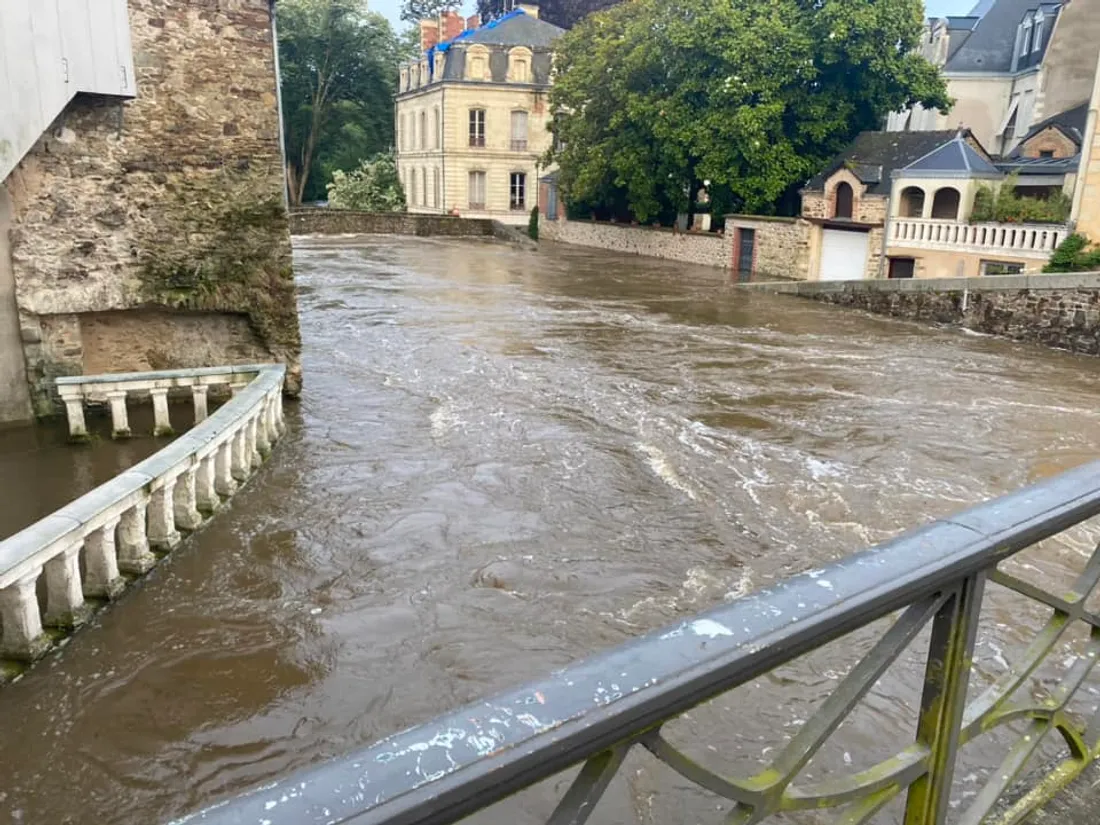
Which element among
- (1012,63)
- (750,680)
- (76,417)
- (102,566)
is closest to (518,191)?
(1012,63)

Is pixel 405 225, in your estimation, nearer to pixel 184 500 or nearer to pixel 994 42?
pixel 994 42

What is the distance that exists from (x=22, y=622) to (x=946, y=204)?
74.3 feet

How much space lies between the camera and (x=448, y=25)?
48.2 metres

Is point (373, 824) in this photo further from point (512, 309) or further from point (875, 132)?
point (875, 132)

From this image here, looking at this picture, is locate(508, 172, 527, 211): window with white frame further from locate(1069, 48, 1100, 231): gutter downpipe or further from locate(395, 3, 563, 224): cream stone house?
locate(1069, 48, 1100, 231): gutter downpipe

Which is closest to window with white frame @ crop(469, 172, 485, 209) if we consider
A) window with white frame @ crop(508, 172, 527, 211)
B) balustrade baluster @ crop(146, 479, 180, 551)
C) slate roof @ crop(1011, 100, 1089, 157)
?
window with white frame @ crop(508, 172, 527, 211)

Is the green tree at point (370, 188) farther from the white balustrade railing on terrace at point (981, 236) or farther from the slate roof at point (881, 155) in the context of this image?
the white balustrade railing on terrace at point (981, 236)

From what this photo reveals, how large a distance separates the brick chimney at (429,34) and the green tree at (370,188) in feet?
20.6

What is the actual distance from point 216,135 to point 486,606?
5.28m

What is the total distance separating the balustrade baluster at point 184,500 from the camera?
6.04 m

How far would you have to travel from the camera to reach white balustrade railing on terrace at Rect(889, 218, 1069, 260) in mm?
18625

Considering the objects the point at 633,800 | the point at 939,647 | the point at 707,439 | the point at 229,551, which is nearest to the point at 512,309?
the point at 707,439

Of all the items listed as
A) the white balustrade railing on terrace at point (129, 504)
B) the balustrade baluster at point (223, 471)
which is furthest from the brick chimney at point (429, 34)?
the balustrade baluster at point (223, 471)

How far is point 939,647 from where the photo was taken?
4.79 feet
